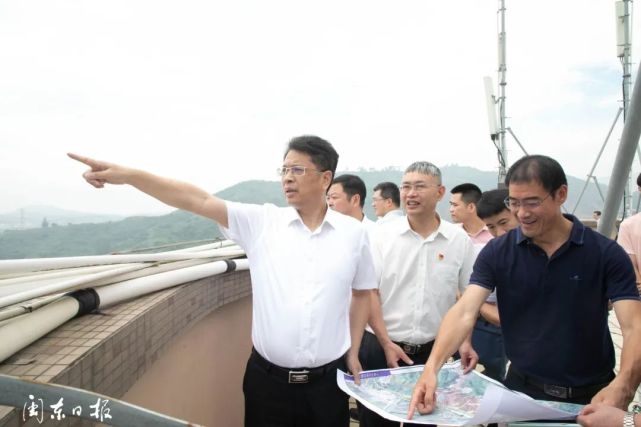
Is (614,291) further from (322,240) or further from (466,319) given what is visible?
(322,240)

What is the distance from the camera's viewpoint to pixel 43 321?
1.21 m

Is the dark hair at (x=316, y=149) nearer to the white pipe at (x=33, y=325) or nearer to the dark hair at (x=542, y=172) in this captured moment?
the dark hair at (x=542, y=172)

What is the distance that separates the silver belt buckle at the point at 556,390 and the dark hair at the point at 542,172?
0.80 metres

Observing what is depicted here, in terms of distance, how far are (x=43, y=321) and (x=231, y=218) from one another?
2.72ft

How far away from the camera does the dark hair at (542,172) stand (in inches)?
64.8

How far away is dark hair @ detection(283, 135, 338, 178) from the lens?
205cm

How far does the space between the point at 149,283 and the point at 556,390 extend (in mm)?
1747

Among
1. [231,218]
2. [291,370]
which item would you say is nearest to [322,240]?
[231,218]

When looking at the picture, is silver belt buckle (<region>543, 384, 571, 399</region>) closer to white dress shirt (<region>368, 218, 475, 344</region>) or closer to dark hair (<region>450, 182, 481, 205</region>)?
white dress shirt (<region>368, 218, 475, 344</region>)

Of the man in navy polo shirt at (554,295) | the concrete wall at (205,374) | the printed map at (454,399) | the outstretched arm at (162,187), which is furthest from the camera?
the concrete wall at (205,374)

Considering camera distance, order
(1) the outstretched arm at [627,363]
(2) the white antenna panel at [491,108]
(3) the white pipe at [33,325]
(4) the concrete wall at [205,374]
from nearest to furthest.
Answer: (3) the white pipe at [33,325] < (1) the outstretched arm at [627,363] < (4) the concrete wall at [205,374] < (2) the white antenna panel at [491,108]

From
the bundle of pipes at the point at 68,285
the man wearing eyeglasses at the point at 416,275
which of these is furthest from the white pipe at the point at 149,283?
the man wearing eyeglasses at the point at 416,275

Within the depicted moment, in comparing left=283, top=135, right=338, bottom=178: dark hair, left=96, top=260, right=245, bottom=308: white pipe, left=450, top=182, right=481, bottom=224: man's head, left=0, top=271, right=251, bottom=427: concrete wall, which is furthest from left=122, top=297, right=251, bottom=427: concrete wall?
left=450, top=182, right=481, bottom=224: man's head

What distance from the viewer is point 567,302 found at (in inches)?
65.9
